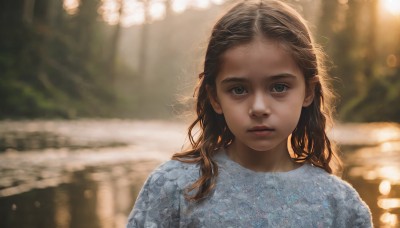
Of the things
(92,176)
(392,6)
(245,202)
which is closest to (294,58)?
(245,202)

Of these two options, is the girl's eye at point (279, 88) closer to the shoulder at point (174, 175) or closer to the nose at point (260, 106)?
the nose at point (260, 106)

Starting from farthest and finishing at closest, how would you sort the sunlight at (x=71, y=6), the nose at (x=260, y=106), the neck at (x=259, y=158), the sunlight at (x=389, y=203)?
the sunlight at (x=71, y=6), the sunlight at (x=389, y=203), the neck at (x=259, y=158), the nose at (x=260, y=106)

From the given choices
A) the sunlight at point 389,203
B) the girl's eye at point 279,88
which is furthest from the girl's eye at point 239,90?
the sunlight at point 389,203

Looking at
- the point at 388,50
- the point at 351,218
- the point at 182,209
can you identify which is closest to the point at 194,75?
the point at 182,209

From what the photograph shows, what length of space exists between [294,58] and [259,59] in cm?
16

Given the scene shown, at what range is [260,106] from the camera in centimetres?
194

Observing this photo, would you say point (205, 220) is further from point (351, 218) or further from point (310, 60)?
point (310, 60)

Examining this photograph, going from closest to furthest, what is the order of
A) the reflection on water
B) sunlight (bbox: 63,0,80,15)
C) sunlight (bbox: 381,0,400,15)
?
1. the reflection on water
2. sunlight (bbox: 381,0,400,15)
3. sunlight (bbox: 63,0,80,15)

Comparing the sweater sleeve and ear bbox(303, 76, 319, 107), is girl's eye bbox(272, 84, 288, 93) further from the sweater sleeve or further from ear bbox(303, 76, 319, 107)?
the sweater sleeve

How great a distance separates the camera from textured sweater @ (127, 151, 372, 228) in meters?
2.03

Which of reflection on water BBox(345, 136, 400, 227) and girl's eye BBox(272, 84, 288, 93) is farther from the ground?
girl's eye BBox(272, 84, 288, 93)

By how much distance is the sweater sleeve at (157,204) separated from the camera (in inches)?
79.7

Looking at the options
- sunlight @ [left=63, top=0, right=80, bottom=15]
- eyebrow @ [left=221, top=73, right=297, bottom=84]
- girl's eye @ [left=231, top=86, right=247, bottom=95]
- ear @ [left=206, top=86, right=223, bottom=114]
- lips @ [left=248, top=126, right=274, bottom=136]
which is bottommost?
lips @ [left=248, top=126, right=274, bottom=136]

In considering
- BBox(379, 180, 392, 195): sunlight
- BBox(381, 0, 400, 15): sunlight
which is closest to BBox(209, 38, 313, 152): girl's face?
BBox(379, 180, 392, 195): sunlight
